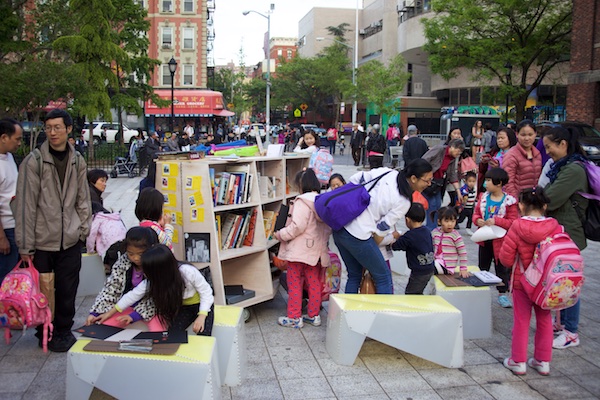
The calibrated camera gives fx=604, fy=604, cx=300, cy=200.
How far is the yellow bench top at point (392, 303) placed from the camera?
16.1 ft

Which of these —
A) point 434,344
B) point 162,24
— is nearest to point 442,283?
point 434,344

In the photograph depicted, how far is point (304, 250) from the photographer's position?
579 cm

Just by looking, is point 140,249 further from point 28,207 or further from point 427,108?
point 427,108

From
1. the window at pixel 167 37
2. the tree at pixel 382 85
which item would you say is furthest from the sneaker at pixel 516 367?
the window at pixel 167 37

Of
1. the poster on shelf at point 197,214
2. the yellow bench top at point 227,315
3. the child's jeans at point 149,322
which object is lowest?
the yellow bench top at point 227,315

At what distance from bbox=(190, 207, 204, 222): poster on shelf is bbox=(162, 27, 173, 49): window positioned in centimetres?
4753

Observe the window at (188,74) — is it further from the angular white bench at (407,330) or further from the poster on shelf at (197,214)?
the angular white bench at (407,330)

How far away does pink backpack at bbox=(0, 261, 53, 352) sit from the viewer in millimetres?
4754

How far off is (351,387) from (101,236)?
3705 millimetres

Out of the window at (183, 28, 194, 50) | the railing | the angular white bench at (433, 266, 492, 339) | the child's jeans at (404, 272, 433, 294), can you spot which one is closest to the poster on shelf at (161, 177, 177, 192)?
the child's jeans at (404, 272, 433, 294)

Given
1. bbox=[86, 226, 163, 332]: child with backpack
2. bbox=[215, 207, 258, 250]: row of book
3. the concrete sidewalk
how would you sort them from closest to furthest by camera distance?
bbox=[86, 226, 163, 332]: child with backpack, the concrete sidewalk, bbox=[215, 207, 258, 250]: row of book

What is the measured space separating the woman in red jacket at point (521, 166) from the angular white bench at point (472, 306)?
1472mm

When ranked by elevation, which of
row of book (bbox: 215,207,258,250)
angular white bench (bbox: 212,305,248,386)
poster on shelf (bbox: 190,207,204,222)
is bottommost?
angular white bench (bbox: 212,305,248,386)

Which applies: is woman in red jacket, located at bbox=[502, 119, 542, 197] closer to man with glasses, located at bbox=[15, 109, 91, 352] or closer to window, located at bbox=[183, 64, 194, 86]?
man with glasses, located at bbox=[15, 109, 91, 352]
